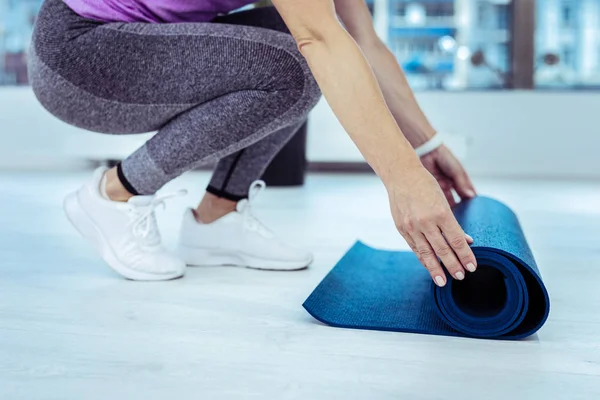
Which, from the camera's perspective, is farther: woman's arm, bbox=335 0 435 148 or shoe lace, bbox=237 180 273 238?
shoe lace, bbox=237 180 273 238

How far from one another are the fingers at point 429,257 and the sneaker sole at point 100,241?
2.03 ft

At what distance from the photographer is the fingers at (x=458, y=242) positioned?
3.08ft

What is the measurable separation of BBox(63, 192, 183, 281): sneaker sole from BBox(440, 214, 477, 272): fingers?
0.66 meters

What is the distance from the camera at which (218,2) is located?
1.46 m

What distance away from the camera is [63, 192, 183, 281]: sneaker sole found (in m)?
1.42

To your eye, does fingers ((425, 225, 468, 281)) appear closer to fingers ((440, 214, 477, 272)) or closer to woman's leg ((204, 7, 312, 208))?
fingers ((440, 214, 477, 272))

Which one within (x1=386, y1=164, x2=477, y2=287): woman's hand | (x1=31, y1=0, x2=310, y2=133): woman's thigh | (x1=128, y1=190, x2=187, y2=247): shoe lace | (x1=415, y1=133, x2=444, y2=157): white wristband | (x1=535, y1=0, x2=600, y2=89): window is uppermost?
(x1=31, y1=0, x2=310, y2=133): woman's thigh

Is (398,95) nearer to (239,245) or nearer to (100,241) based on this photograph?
(239,245)

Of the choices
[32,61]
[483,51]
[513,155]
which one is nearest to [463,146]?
[513,155]

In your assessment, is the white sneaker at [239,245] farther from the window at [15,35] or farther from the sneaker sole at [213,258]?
the window at [15,35]

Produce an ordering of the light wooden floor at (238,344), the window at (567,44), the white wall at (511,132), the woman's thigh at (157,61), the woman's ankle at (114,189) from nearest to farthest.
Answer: the light wooden floor at (238,344) → the woman's thigh at (157,61) → the woman's ankle at (114,189) → the white wall at (511,132) → the window at (567,44)

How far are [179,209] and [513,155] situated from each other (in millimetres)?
2097

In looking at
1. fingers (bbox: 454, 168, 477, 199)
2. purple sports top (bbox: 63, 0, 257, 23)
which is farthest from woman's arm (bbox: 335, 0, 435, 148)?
purple sports top (bbox: 63, 0, 257, 23)

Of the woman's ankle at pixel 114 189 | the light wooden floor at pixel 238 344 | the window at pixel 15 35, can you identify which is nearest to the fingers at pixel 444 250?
the light wooden floor at pixel 238 344
